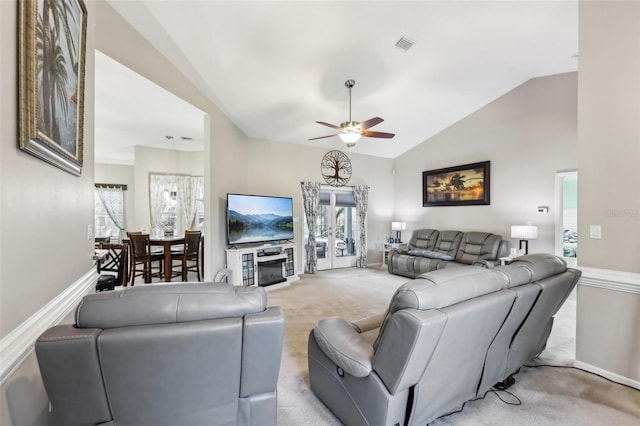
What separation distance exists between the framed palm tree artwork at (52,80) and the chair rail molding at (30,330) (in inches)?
28.4

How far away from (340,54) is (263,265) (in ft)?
11.8

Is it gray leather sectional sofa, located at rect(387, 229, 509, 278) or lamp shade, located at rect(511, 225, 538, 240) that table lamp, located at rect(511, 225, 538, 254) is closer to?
lamp shade, located at rect(511, 225, 538, 240)

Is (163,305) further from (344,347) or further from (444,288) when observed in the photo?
(444,288)

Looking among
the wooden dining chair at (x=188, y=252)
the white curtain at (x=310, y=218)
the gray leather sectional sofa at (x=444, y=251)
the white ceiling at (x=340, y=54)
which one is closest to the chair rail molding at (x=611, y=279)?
the gray leather sectional sofa at (x=444, y=251)

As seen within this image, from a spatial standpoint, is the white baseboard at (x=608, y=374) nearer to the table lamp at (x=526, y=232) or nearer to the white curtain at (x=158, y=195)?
the table lamp at (x=526, y=232)

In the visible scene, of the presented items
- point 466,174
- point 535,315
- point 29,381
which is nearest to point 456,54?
point 466,174

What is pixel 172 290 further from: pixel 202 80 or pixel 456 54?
pixel 456 54

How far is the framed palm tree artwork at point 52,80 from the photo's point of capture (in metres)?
1.08

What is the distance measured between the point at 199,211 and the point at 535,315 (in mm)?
6800

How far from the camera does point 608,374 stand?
2266 millimetres

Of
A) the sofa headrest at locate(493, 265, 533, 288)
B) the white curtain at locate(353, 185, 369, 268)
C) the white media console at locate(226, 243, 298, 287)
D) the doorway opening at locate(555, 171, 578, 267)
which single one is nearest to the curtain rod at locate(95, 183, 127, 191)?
the white media console at locate(226, 243, 298, 287)

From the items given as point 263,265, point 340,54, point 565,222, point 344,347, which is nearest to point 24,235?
point 344,347

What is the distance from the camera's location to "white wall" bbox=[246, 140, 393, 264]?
5965mm

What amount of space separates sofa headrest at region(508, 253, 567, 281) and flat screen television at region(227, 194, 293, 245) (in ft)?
12.9
